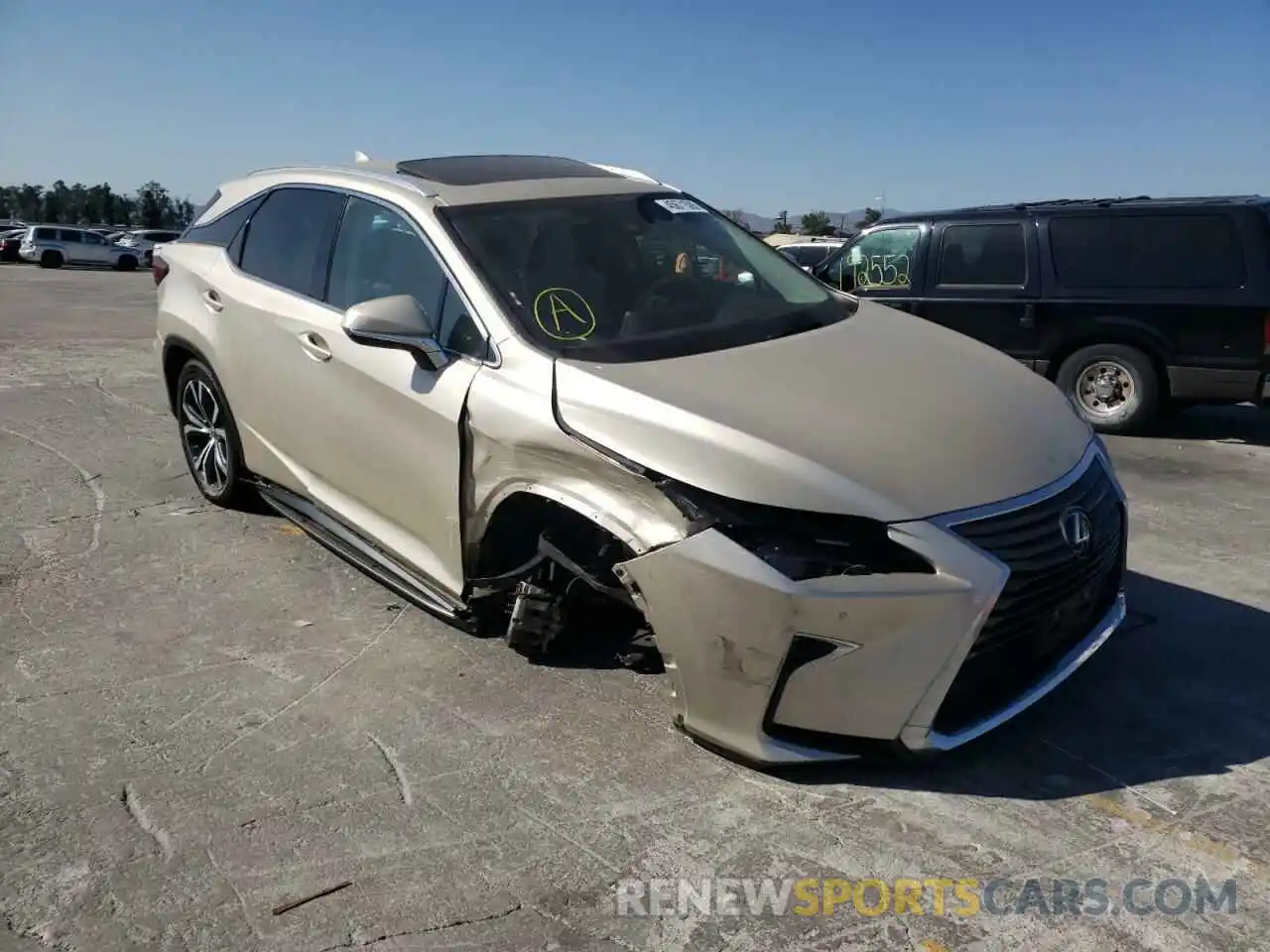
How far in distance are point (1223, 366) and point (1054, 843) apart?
5968 millimetres

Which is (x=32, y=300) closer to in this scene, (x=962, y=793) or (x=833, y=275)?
(x=833, y=275)

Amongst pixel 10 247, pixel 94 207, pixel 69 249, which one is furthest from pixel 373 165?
pixel 94 207

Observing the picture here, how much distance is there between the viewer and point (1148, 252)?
26.6 ft

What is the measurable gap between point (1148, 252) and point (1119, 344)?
0.69 meters

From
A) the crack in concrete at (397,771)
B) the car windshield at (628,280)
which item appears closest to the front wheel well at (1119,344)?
the car windshield at (628,280)

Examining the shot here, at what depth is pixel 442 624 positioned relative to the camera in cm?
432

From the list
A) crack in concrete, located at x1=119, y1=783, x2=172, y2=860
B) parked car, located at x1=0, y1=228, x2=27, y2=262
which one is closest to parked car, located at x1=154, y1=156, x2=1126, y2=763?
crack in concrete, located at x1=119, y1=783, x2=172, y2=860

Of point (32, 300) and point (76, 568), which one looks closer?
point (76, 568)

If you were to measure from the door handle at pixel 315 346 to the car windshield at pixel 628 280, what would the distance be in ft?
2.45

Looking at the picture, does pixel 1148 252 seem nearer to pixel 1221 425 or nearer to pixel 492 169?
pixel 1221 425

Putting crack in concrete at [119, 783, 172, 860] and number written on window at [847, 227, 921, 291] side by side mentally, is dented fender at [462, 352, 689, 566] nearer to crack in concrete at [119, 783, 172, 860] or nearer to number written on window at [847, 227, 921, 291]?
crack in concrete at [119, 783, 172, 860]

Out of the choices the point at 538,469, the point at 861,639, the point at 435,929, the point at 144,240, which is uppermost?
the point at 144,240

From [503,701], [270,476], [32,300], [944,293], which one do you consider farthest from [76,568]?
[32,300]

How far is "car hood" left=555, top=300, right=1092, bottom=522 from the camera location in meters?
2.97
